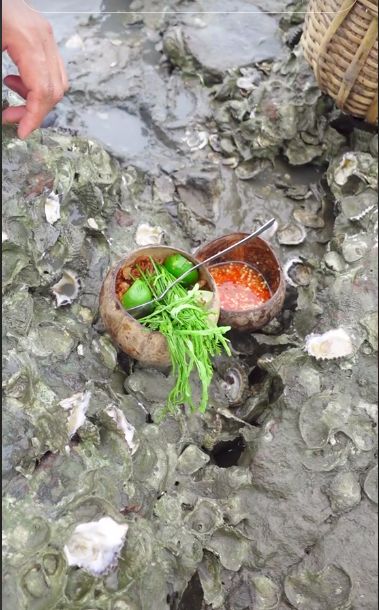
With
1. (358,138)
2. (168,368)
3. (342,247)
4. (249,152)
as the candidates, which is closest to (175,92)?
(249,152)

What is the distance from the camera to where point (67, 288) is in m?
2.43

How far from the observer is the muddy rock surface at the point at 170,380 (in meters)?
1.83

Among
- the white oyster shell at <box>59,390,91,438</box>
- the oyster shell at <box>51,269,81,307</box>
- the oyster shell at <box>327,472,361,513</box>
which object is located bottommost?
the oyster shell at <box>51,269,81,307</box>

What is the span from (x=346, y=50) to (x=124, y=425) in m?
1.81

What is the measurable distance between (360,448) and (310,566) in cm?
42

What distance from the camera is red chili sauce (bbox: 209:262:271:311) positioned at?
261 cm

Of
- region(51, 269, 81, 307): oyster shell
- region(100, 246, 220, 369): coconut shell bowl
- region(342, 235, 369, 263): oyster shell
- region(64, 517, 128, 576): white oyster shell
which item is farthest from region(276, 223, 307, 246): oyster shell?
region(64, 517, 128, 576): white oyster shell

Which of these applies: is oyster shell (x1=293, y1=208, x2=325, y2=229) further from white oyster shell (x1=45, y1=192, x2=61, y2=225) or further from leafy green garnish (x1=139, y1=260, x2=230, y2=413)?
white oyster shell (x1=45, y1=192, x2=61, y2=225)

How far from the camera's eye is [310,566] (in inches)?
75.9

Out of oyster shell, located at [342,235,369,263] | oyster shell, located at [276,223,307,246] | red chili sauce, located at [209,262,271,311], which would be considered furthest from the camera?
oyster shell, located at [276,223,307,246]

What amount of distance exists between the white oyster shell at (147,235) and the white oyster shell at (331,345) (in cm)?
93

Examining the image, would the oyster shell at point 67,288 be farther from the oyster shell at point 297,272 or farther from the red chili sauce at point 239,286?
the oyster shell at point 297,272

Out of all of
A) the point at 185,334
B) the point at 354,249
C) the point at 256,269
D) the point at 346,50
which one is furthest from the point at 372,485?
the point at 346,50

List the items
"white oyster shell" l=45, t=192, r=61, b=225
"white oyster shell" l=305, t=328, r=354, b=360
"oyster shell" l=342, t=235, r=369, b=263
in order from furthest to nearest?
"oyster shell" l=342, t=235, r=369, b=263 → "white oyster shell" l=45, t=192, r=61, b=225 → "white oyster shell" l=305, t=328, r=354, b=360
